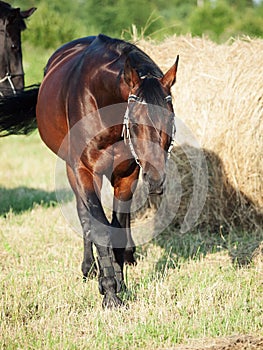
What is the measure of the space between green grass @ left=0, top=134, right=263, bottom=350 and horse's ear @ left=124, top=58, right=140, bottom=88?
145 centimetres

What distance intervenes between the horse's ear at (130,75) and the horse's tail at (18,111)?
9.10 feet

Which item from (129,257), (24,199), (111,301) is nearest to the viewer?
(111,301)

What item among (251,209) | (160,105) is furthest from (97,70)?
(251,209)

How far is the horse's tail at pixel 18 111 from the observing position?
20.4ft

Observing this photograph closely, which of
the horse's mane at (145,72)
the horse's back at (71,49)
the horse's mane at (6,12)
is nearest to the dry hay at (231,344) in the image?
the horse's mane at (145,72)

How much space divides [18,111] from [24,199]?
5.97 feet

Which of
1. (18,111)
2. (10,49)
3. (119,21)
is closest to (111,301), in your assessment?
(18,111)

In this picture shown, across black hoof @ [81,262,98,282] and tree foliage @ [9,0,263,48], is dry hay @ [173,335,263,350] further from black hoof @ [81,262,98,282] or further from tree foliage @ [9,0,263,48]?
→ tree foliage @ [9,0,263,48]

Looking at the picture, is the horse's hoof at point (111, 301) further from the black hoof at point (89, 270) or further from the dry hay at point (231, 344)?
the dry hay at point (231, 344)

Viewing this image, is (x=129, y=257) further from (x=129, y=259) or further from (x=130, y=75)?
(x=130, y=75)

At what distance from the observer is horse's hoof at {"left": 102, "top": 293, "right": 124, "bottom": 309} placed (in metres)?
4.13

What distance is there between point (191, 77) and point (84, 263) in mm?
2322

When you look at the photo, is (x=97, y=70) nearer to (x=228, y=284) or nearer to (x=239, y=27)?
(x=228, y=284)

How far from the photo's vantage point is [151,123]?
349cm
